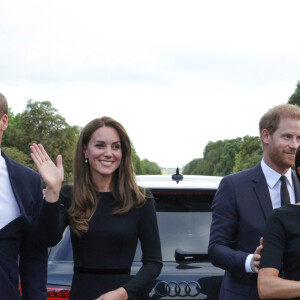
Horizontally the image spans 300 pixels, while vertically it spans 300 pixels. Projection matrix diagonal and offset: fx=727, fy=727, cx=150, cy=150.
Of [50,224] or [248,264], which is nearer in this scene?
[50,224]

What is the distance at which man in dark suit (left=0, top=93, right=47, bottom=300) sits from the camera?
150 inches

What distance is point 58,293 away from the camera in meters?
4.51

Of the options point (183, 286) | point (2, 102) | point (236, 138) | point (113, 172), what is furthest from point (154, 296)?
point (236, 138)

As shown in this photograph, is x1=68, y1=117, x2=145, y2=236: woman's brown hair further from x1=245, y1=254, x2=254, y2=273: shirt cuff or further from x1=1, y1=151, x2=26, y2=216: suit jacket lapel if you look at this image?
x1=245, y1=254, x2=254, y2=273: shirt cuff

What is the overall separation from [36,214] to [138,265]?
2.98 ft

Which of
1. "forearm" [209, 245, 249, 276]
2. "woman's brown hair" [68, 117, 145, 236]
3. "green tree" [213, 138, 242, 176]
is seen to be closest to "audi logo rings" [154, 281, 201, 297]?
"forearm" [209, 245, 249, 276]

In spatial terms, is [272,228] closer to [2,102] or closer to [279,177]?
[279,177]

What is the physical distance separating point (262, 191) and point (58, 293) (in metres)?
1.41

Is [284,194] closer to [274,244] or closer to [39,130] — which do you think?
[274,244]

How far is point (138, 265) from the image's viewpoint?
4633mm

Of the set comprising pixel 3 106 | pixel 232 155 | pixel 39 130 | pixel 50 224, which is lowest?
pixel 50 224

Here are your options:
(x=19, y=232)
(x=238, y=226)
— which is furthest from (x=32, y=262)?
(x=238, y=226)

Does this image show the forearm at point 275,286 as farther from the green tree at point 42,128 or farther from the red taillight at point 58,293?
the green tree at point 42,128

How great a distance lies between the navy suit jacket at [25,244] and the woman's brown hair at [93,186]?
35cm
